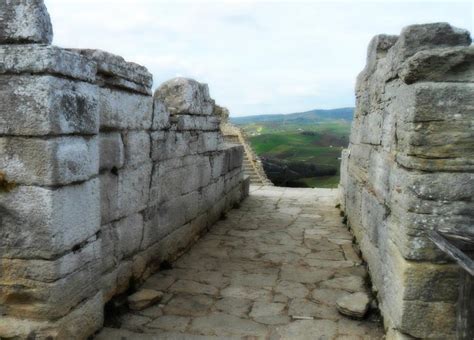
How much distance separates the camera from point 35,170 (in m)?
2.81

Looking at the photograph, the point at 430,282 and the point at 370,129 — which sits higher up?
the point at 370,129

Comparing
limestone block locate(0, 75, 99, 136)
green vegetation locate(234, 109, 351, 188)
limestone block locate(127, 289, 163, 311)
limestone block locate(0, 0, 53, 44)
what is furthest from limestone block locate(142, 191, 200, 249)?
green vegetation locate(234, 109, 351, 188)

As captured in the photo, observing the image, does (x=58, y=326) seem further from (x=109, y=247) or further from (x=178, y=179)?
(x=178, y=179)

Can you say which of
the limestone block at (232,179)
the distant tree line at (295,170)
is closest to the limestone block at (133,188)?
the limestone block at (232,179)

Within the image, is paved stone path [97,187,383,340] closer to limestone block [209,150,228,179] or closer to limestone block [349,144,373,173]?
limestone block [209,150,228,179]

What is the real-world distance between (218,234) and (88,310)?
3.50 metres

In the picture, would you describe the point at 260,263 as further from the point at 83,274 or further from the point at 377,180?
the point at 83,274

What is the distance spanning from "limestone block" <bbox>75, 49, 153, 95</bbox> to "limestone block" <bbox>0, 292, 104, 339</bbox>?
1.83m

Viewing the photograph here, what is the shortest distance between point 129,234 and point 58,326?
1.37 meters

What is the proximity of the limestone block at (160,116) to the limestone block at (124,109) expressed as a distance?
0.11 meters

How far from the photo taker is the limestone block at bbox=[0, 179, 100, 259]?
2836 mm

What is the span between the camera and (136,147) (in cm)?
429

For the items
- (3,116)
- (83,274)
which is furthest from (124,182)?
(3,116)

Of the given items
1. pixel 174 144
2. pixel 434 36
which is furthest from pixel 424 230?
pixel 174 144
